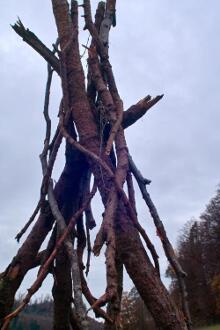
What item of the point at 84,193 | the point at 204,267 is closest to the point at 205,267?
the point at 204,267

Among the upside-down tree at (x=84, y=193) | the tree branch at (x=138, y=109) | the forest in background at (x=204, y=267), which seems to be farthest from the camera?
the forest in background at (x=204, y=267)

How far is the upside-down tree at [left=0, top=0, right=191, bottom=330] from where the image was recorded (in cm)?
319

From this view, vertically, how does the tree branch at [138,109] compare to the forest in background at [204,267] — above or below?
below

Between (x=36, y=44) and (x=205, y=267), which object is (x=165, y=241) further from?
(x=205, y=267)

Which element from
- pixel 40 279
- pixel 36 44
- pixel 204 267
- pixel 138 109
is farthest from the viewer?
pixel 204 267

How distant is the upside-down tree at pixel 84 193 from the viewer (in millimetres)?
3186

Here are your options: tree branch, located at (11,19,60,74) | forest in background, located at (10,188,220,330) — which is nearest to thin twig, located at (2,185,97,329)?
tree branch, located at (11,19,60,74)

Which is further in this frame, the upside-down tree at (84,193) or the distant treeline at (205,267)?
the distant treeline at (205,267)

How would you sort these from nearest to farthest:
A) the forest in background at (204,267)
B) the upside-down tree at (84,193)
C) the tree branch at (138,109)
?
the upside-down tree at (84,193), the tree branch at (138,109), the forest in background at (204,267)

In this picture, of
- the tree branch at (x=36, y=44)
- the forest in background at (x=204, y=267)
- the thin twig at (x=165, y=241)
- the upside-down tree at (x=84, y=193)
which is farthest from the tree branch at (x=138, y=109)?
the forest in background at (x=204, y=267)

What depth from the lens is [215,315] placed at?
1750 inches

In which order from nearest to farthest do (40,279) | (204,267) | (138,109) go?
(40,279) → (138,109) → (204,267)

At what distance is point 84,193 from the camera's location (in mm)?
4996

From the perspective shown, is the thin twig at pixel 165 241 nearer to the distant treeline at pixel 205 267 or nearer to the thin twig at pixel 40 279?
the thin twig at pixel 40 279
